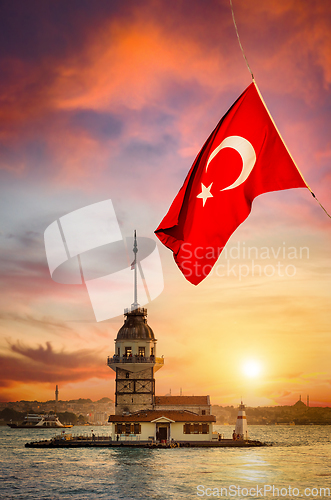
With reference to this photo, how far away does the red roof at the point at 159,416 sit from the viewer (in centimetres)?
6906

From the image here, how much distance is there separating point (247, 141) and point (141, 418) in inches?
2507

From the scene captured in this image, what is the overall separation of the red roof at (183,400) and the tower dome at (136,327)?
28.4ft

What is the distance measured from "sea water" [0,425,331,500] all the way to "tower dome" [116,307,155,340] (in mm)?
15002

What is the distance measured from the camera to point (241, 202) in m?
10.6

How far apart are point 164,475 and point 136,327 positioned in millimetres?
29957

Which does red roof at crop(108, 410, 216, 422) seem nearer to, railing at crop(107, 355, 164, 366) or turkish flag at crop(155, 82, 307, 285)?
railing at crop(107, 355, 164, 366)

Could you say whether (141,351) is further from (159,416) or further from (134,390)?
(159,416)

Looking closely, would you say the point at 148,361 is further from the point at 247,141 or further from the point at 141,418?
the point at 247,141

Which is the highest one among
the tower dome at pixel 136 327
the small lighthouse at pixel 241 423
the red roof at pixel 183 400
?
the tower dome at pixel 136 327

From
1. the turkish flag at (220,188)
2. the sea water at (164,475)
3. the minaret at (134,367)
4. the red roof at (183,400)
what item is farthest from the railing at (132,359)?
the turkish flag at (220,188)

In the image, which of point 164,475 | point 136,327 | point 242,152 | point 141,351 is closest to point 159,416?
point 141,351

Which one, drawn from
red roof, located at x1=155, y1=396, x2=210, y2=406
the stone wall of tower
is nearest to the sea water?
the stone wall of tower

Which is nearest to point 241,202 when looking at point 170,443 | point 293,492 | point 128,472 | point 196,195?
point 196,195

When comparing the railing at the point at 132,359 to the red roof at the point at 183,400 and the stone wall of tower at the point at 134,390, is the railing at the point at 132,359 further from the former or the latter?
the red roof at the point at 183,400
